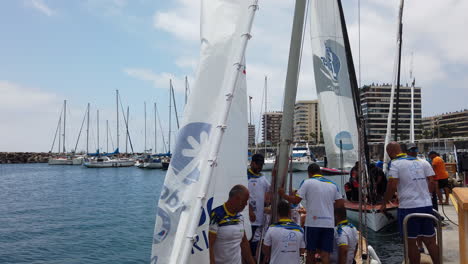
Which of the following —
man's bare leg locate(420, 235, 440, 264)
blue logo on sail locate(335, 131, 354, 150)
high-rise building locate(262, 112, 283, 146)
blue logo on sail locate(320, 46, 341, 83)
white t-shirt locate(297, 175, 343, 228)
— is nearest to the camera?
white t-shirt locate(297, 175, 343, 228)

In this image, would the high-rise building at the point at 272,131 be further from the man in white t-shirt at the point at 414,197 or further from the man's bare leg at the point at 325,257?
the man in white t-shirt at the point at 414,197

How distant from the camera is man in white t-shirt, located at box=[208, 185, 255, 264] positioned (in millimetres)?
4016

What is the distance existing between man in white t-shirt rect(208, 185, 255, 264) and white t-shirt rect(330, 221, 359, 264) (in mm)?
2026

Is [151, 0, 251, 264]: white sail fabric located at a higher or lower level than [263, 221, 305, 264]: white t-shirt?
higher

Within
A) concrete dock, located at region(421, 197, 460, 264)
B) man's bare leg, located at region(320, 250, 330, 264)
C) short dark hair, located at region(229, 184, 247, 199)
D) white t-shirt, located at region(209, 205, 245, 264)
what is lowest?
concrete dock, located at region(421, 197, 460, 264)

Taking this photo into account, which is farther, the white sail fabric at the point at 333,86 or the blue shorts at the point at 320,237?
the white sail fabric at the point at 333,86

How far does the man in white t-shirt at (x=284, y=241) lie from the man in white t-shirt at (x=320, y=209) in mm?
753

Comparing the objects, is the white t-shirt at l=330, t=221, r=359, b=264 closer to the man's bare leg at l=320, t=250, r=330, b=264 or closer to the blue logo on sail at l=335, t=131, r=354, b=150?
the man's bare leg at l=320, t=250, r=330, b=264

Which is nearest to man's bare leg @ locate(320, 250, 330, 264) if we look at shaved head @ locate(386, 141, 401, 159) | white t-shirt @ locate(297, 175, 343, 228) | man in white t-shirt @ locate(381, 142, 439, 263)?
white t-shirt @ locate(297, 175, 343, 228)

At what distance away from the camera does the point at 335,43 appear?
42.9 feet

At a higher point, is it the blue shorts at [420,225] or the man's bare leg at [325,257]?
the blue shorts at [420,225]

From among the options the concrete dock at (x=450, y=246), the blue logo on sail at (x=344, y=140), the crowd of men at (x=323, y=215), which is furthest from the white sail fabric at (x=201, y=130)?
the blue logo on sail at (x=344, y=140)

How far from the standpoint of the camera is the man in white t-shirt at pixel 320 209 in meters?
5.38

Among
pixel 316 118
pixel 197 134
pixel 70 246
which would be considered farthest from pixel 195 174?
pixel 316 118
